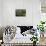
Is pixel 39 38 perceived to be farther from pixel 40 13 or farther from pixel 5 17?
pixel 5 17

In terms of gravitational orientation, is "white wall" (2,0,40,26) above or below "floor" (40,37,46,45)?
above

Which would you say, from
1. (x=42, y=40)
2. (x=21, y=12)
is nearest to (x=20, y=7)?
(x=21, y=12)

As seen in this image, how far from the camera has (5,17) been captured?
508 cm

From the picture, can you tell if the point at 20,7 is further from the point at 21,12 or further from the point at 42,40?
the point at 42,40

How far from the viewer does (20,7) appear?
5.07m

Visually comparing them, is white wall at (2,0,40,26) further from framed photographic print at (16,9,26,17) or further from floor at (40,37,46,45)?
floor at (40,37,46,45)

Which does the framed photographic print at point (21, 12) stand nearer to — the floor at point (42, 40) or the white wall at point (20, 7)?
the white wall at point (20, 7)

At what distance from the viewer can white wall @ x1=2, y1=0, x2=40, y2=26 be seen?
5047mm

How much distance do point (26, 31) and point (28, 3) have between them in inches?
43.0


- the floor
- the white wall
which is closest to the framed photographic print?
the white wall

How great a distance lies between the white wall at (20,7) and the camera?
16.6ft

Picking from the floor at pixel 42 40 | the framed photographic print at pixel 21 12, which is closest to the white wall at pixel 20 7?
the framed photographic print at pixel 21 12

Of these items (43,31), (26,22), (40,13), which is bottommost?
(43,31)

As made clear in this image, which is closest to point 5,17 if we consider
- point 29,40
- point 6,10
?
point 6,10
